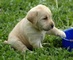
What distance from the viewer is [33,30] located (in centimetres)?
513

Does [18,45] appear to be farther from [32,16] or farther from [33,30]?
[32,16]

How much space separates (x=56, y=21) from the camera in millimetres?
6348

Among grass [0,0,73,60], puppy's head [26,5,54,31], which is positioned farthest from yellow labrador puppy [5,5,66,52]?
grass [0,0,73,60]

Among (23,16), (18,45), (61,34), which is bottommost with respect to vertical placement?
(18,45)

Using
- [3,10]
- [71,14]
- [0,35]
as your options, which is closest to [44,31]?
[0,35]

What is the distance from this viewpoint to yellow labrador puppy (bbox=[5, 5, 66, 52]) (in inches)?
196

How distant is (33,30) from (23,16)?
1471 mm

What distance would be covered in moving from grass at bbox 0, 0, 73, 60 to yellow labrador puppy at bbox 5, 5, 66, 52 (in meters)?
0.13

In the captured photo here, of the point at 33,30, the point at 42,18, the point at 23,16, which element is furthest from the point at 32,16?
the point at 23,16

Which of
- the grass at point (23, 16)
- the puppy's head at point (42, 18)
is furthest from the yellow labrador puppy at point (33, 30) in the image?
the grass at point (23, 16)

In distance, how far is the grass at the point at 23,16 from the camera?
16.7 feet

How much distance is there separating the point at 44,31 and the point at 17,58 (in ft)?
2.06

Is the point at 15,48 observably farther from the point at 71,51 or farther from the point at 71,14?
the point at 71,14

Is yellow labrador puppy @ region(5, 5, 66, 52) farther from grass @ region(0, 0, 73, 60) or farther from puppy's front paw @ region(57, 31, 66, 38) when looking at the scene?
grass @ region(0, 0, 73, 60)
